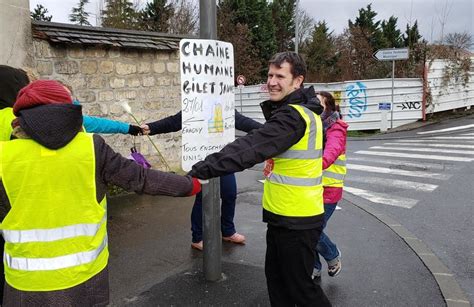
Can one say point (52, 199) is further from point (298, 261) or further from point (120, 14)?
point (120, 14)

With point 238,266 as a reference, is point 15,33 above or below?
above

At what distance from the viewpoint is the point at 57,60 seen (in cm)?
653

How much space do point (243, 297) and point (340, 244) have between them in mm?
1854

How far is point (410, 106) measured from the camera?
716 inches

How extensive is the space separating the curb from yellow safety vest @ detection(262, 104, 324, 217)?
191 cm

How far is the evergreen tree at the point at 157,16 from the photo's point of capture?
97.5 feet

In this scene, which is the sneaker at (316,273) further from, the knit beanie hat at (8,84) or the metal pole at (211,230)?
the knit beanie hat at (8,84)

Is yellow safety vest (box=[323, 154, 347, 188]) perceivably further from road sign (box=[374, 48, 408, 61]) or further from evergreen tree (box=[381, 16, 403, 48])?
evergreen tree (box=[381, 16, 403, 48])

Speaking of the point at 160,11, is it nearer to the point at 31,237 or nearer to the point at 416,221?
the point at 416,221

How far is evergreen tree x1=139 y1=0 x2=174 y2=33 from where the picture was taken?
2970 cm

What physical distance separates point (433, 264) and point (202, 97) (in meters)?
3.03

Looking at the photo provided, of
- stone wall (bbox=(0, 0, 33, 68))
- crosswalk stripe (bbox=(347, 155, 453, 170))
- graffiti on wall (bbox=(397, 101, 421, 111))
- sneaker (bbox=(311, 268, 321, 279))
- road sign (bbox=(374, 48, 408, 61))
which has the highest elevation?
road sign (bbox=(374, 48, 408, 61))

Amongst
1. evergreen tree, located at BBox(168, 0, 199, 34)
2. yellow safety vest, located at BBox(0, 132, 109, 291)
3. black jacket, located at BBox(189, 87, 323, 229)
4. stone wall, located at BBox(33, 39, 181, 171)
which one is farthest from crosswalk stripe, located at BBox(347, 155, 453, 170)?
evergreen tree, located at BBox(168, 0, 199, 34)

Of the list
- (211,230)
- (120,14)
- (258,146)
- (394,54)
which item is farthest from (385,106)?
(120,14)
